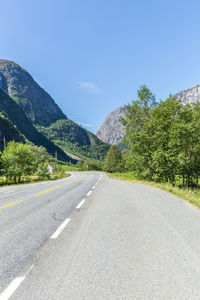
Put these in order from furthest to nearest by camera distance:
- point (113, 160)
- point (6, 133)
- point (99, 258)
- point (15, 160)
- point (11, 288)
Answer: point (6, 133) < point (113, 160) < point (15, 160) < point (99, 258) < point (11, 288)

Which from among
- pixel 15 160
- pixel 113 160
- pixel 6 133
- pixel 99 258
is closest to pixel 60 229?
pixel 99 258

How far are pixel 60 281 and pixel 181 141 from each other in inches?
758

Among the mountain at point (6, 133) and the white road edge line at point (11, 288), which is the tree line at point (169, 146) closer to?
the white road edge line at point (11, 288)

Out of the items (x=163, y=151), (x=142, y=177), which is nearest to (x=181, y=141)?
(x=163, y=151)

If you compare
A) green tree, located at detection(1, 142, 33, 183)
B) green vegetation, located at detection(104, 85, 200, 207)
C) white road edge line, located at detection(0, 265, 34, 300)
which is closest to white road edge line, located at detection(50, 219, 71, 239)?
white road edge line, located at detection(0, 265, 34, 300)

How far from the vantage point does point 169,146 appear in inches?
794

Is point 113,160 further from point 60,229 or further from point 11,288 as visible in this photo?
point 11,288

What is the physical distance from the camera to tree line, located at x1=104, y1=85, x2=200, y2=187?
19.5m

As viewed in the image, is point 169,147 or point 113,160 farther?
point 113,160

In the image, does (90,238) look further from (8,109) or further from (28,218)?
(8,109)

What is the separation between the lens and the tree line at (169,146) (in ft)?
64.0

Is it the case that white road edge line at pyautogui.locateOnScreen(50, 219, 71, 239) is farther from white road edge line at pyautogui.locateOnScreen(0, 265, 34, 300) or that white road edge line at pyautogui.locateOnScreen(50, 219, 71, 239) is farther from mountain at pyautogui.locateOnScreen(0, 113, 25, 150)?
mountain at pyautogui.locateOnScreen(0, 113, 25, 150)

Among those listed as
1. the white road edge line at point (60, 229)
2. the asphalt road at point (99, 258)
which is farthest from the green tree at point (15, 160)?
the white road edge line at point (60, 229)

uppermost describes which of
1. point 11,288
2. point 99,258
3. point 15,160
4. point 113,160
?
point 113,160
